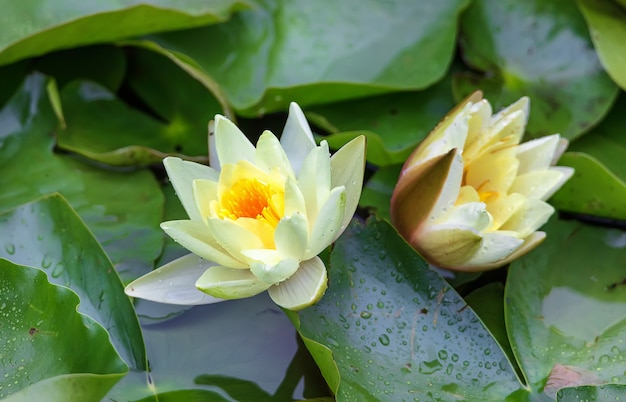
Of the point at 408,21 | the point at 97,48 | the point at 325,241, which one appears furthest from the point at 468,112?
the point at 97,48

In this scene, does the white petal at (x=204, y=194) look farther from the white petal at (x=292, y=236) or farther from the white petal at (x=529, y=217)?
the white petal at (x=529, y=217)

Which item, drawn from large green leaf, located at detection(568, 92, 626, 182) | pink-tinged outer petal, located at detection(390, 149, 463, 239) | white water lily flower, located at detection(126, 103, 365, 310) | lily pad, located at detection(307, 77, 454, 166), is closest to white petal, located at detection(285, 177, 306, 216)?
white water lily flower, located at detection(126, 103, 365, 310)

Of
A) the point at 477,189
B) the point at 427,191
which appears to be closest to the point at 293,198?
the point at 427,191

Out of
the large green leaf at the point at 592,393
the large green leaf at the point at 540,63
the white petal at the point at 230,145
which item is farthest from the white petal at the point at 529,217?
the white petal at the point at 230,145

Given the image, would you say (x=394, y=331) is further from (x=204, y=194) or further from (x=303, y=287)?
(x=204, y=194)

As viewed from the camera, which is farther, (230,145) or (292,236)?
(230,145)

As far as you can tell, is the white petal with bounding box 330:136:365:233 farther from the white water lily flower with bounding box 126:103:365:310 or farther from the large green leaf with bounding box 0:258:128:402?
the large green leaf with bounding box 0:258:128:402

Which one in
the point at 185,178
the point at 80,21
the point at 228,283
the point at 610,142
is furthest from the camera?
the point at 610,142
